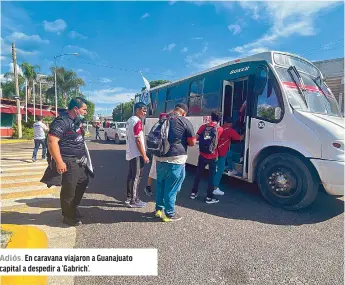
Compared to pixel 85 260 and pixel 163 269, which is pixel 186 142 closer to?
pixel 163 269

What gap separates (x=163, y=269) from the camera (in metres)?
2.54

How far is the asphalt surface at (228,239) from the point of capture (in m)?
2.46

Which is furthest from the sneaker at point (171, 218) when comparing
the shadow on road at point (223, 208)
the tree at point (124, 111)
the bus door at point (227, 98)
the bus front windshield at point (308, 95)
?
the tree at point (124, 111)

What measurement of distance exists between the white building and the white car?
1484cm

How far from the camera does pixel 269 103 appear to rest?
15.0ft

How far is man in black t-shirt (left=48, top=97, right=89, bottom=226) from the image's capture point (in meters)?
3.25

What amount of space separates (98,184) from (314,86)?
546cm

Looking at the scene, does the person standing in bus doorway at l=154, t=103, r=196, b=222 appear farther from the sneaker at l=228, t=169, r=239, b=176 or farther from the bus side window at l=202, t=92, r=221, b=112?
the bus side window at l=202, t=92, r=221, b=112

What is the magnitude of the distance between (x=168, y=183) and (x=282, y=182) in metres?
2.16

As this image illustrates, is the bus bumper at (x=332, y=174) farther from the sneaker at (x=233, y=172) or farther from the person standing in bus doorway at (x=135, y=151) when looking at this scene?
the person standing in bus doorway at (x=135, y=151)

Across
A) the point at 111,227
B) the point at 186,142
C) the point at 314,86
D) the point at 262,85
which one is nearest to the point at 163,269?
the point at 111,227

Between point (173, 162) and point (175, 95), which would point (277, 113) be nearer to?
point (173, 162)

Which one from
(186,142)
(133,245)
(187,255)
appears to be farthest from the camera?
(186,142)

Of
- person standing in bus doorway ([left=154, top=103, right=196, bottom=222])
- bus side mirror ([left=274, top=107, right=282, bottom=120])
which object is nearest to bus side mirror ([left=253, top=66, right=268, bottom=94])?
bus side mirror ([left=274, top=107, right=282, bottom=120])
